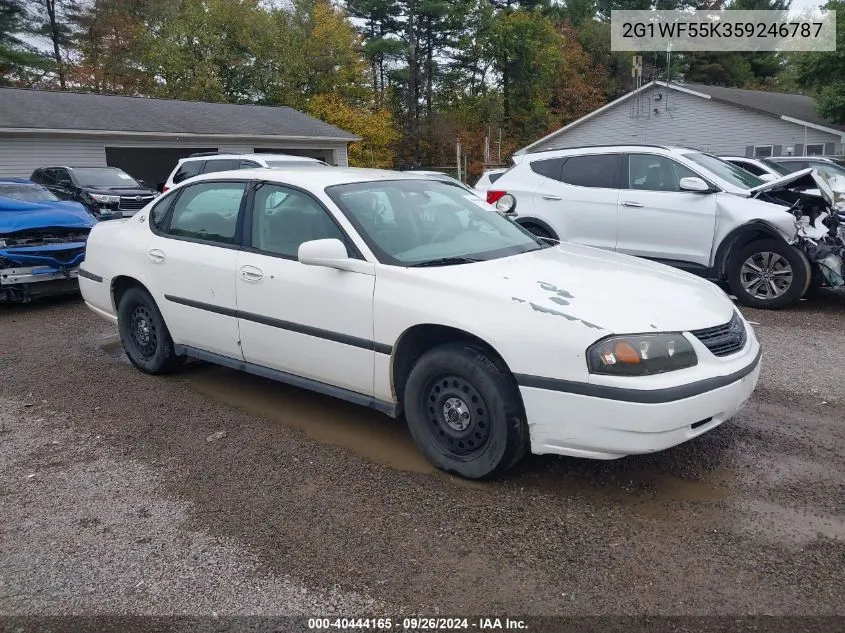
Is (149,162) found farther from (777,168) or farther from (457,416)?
(457,416)

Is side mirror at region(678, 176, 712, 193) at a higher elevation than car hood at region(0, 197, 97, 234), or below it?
higher

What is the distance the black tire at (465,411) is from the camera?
351 centimetres

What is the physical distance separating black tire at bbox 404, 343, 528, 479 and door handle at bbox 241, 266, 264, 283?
4.26 feet

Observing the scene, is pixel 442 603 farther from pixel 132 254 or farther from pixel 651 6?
pixel 651 6

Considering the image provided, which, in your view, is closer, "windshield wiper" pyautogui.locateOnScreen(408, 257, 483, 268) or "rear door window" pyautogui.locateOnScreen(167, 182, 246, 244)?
"windshield wiper" pyautogui.locateOnScreen(408, 257, 483, 268)

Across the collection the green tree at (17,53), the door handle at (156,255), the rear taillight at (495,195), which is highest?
the green tree at (17,53)

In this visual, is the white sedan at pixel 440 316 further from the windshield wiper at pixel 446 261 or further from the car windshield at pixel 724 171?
the car windshield at pixel 724 171

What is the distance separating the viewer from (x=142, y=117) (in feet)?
77.9

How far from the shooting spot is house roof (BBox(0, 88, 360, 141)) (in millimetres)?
21062

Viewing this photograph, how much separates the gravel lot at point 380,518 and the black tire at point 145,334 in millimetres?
530

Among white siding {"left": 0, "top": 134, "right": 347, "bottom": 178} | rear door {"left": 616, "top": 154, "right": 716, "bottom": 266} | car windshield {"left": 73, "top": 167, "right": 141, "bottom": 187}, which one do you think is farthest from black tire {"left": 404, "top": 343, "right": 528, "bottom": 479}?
white siding {"left": 0, "top": 134, "right": 347, "bottom": 178}

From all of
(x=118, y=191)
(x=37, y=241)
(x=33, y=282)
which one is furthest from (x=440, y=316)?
(x=118, y=191)

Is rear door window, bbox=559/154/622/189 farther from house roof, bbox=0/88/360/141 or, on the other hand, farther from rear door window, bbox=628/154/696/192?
house roof, bbox=0/88/360/141

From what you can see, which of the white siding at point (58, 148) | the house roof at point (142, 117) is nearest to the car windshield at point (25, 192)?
the house roof at point (142, 117)
